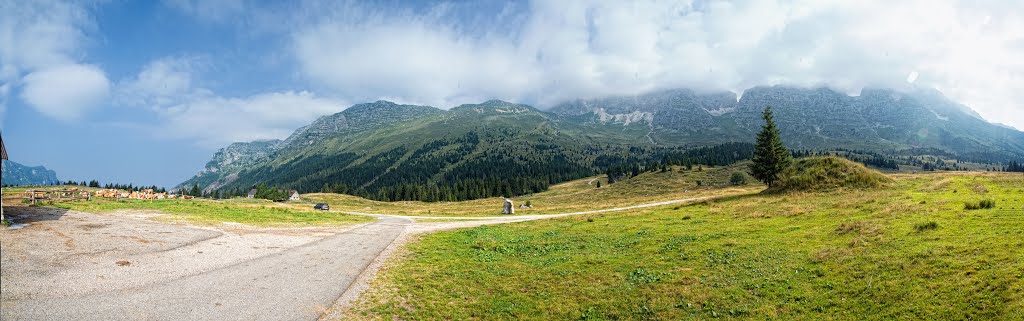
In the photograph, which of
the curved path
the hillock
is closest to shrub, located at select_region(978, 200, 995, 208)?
the hillock

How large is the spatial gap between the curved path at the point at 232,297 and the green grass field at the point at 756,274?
67.8 inches

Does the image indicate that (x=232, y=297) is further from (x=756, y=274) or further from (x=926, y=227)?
(x=926, y=227)

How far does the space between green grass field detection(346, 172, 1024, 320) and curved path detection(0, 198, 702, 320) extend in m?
1.72

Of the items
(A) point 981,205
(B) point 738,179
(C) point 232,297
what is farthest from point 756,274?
(B) point 738,179

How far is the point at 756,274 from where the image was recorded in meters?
15.6

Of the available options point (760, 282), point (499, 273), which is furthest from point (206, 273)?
point (760, 282)

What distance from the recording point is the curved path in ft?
38.6

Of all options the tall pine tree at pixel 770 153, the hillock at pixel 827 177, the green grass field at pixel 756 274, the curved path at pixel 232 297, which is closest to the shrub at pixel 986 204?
the green grass field at pixel 756 274

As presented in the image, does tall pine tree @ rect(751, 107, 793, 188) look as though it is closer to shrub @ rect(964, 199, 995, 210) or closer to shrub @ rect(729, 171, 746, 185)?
shrub @ rect(729, 171, 746, 185)

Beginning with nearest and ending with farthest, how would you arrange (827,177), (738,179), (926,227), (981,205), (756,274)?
(756,274) → (926,227) → (981,205) → (827,177) → (738,179)

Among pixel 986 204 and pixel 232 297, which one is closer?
pixel 232 297

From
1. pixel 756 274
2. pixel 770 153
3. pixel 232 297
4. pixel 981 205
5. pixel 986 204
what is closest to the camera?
pixel 232 297

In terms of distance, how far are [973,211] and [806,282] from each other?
13.8 metres

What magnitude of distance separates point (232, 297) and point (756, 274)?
62.8 ft
